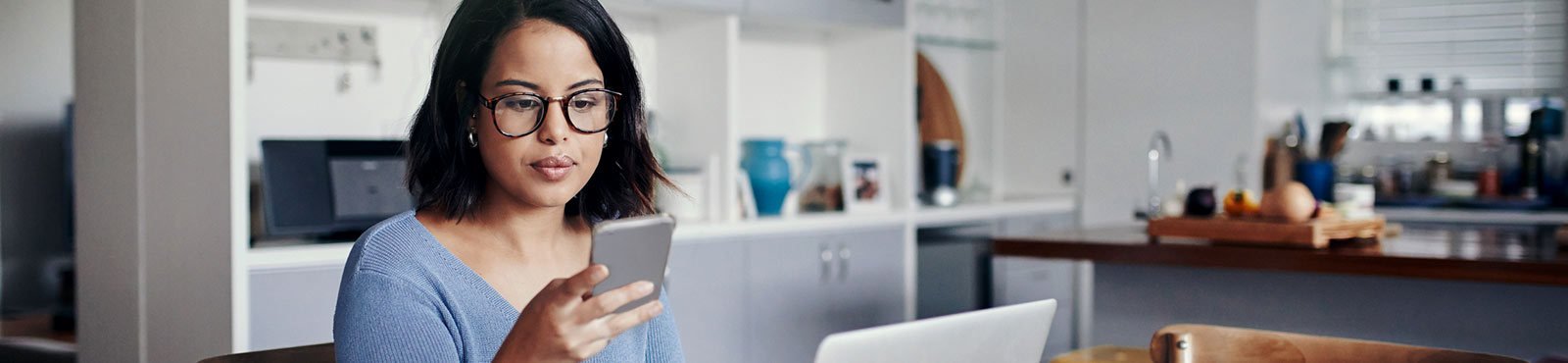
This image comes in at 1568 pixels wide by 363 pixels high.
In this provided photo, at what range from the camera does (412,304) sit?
113 centimetres

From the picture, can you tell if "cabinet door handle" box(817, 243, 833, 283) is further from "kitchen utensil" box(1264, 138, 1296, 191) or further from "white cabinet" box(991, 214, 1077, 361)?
"kitchen utensil" box(1264, 138, 1296, 191)

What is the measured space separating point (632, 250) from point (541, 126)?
0.87 feet

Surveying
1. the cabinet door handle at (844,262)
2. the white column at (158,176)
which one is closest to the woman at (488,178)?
the white column at (158,176)

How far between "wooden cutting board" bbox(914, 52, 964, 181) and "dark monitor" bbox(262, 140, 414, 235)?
255cm

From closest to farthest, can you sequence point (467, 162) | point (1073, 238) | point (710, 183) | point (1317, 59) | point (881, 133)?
point (467, 162) → point (1073, 238) → point (710, 183) → point (881, 133) → point (1317, 59)

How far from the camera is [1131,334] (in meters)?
3.09

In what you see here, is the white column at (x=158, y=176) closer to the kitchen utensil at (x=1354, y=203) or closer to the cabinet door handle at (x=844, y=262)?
the cabinet door handle at (x=844, y=262)

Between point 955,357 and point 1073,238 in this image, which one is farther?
point 1073,238

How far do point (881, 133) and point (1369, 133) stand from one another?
2.41m

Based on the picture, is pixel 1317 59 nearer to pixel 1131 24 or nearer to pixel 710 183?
pixel 1131 24

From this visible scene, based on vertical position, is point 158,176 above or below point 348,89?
below

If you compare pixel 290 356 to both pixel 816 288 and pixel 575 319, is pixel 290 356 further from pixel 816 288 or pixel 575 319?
pixel 816 288

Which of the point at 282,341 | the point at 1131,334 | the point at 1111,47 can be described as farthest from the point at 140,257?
the point at 1111,47

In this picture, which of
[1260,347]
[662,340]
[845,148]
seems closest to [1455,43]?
[845,148]
